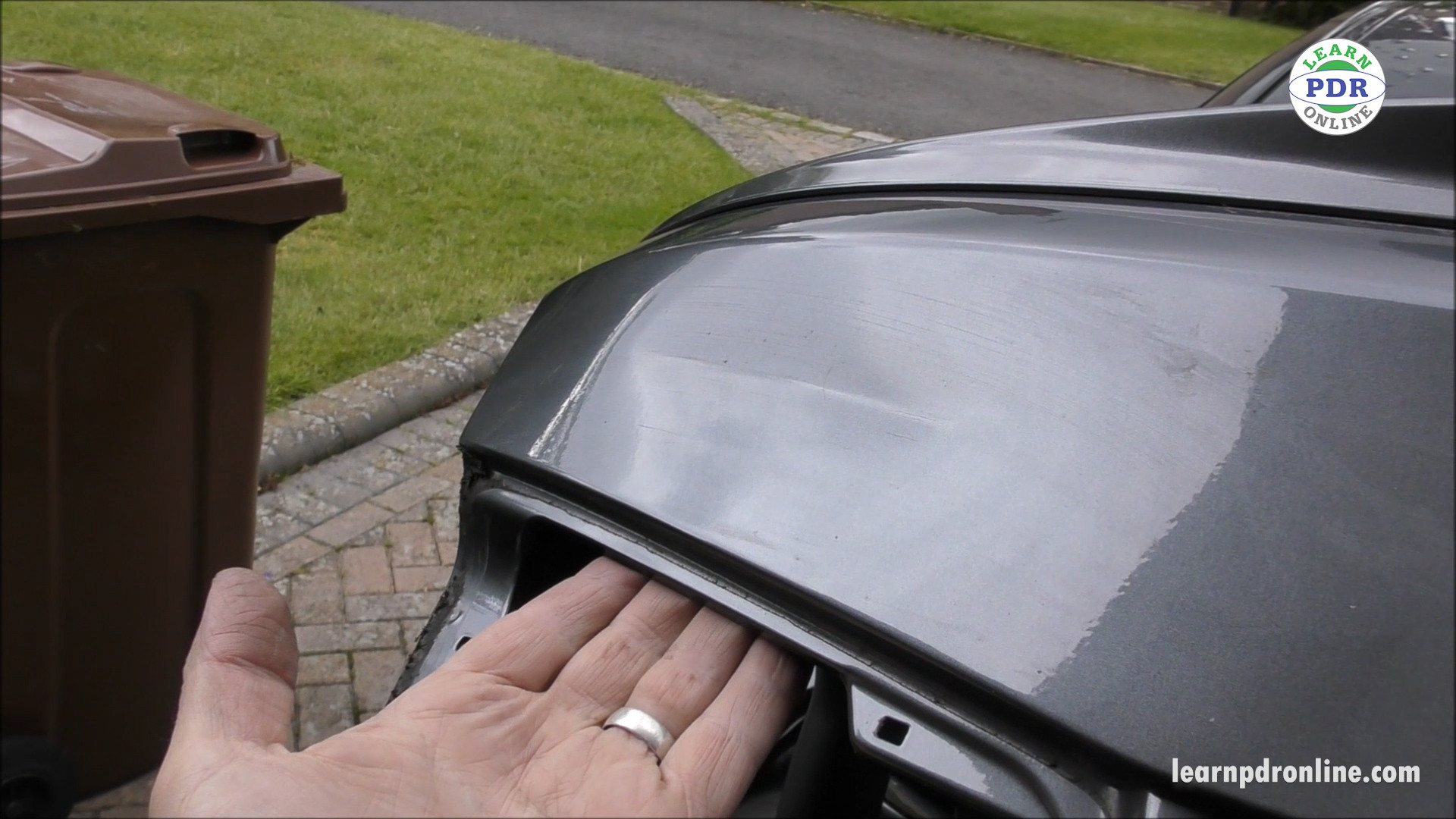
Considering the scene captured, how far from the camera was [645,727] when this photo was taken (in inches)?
58.1

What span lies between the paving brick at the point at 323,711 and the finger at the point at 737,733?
1.70 meters

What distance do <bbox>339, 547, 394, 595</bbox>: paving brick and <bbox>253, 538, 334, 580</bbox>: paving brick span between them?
75 millimetres

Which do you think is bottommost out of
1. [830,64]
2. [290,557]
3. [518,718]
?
[290,557]

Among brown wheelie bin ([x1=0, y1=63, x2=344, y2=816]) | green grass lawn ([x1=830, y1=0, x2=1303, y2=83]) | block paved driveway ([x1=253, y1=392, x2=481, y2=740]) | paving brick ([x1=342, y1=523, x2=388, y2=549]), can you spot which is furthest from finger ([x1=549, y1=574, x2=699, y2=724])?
green grass lawn ([x1=830, y1=0, x2=1303, y2=83])

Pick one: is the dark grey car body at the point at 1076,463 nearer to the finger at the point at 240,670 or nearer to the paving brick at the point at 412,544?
the finger at the point at 240,670

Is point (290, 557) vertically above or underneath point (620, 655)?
underneath

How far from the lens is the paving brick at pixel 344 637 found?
10.3 ft

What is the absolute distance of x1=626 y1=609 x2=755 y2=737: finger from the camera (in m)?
1.50

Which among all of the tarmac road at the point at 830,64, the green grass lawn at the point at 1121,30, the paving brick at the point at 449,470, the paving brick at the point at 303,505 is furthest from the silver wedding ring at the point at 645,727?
the green grass lawn at the point at 1121,30

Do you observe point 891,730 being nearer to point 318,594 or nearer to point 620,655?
point 620,655

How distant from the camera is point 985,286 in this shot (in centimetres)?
152

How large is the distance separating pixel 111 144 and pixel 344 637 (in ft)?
4.88

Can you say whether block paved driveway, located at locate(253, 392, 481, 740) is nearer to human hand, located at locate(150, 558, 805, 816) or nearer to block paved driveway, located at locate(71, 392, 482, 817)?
block paved driveway, located at locate(71, 392, 482, 817)

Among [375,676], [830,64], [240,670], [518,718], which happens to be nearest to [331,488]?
[375,676]
